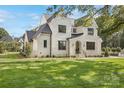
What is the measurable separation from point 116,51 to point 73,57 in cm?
117

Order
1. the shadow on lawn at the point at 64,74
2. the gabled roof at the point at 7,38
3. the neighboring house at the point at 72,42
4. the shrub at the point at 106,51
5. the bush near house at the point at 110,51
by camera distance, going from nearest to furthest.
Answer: the shadow on lawn at the point at 64,74
the gabled roof at the point at 7,38
the bush near house at the point at 110,51
the shrub at the point at 106,51
the neighboring house at the point at 72,42

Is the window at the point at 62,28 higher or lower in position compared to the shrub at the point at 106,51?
higher

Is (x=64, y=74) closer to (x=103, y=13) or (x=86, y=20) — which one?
(x=86, y=20)

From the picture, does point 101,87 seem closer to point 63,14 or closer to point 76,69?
point 76,69

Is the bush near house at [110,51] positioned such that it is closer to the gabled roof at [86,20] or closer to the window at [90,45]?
the window at [90,45]

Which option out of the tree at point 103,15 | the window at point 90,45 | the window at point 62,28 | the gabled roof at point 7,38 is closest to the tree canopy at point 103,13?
the tree at point 103,15

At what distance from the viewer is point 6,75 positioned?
4816mm

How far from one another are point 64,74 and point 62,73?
0.28 ft

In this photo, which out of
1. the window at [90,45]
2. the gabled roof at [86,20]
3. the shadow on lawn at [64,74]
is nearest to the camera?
the shadow on lawn at [64,74]

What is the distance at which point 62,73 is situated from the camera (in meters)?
5.06

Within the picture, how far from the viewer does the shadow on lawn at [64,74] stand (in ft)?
14.5

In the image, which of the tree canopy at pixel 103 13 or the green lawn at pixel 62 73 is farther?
the tree canopy at pixel 103 13

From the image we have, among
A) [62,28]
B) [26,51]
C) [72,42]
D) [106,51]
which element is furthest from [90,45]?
[62,28]
